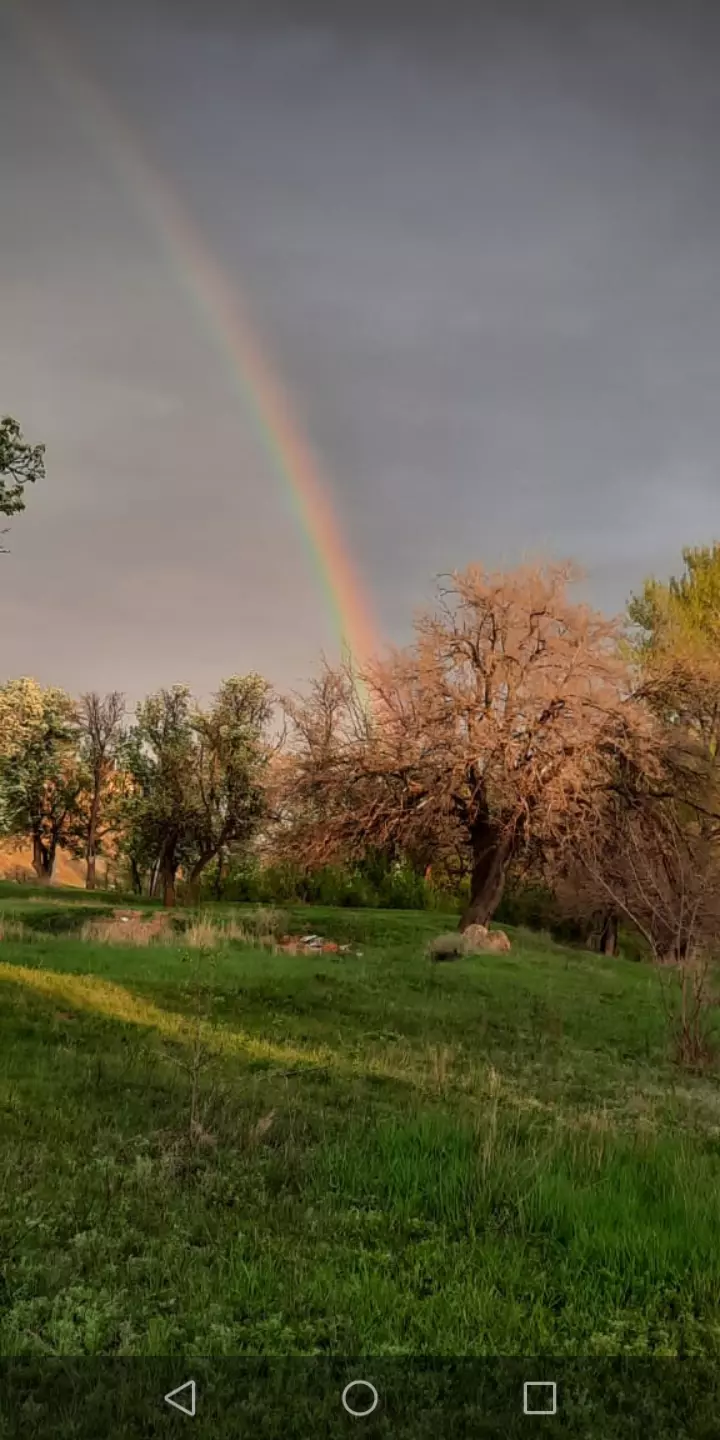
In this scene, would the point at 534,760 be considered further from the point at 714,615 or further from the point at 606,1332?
the point at 606,1332

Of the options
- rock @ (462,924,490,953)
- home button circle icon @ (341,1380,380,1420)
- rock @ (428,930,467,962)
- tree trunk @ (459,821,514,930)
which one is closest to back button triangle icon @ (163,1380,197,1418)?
home button circle icon @ (341,1380,380,1420)

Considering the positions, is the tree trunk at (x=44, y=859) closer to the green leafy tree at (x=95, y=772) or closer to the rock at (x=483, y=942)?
the green leafy tree at (x=95, y=772)

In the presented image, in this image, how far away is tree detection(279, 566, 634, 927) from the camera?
2627 cm

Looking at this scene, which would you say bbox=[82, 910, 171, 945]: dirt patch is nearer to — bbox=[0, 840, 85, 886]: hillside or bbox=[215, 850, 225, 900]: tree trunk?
bbox=[215, 850, 225, 900]: tree trunk

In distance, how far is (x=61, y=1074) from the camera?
902 centimetres

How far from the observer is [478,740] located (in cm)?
2591

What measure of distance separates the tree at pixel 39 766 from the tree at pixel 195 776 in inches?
276

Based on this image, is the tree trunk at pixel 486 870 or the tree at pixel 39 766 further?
the tree at pixel 39 766

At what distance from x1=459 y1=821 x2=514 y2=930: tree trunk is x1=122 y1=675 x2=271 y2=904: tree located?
18.2 metres

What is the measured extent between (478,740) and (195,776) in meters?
24.9

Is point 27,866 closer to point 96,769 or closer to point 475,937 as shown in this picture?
point 96,769

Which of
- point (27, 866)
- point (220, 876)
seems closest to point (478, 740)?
point (220, 876)

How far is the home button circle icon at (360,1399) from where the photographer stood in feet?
12.8

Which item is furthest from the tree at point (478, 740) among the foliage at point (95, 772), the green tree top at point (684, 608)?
the foliage at point (95, 772)
